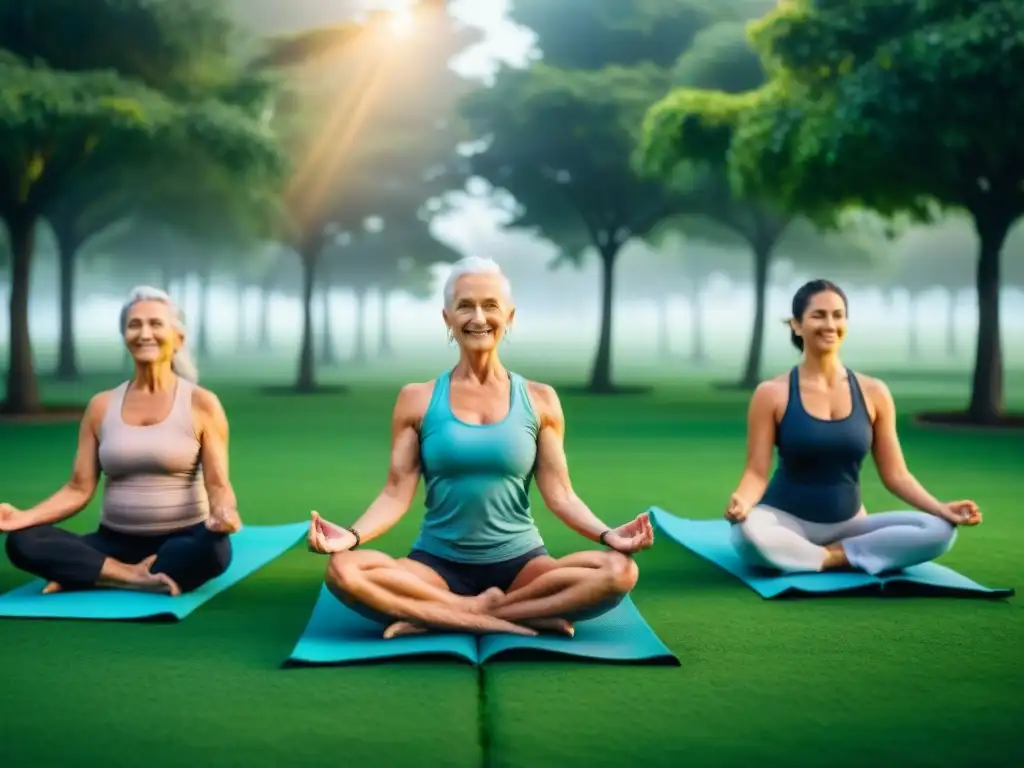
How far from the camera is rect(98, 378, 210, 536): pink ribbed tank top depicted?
19.7 feet

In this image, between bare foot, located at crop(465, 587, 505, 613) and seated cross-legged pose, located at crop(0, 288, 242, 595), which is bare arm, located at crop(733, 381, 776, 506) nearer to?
bare foot, located at crop(465, 587, 505, 613)

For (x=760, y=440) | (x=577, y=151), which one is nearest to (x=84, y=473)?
(x=760, y=440)

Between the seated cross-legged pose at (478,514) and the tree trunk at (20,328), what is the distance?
43.7ft

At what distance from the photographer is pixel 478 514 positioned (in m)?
5.25

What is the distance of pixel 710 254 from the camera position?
5575cm

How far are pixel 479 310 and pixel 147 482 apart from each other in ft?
7.02

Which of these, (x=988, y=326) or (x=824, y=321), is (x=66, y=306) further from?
(x=824, y=321)

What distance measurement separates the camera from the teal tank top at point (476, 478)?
5203 mm

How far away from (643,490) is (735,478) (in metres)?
1.32

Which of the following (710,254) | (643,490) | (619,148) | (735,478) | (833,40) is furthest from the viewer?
(710,254)

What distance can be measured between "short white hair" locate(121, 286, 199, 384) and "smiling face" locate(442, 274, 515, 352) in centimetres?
169

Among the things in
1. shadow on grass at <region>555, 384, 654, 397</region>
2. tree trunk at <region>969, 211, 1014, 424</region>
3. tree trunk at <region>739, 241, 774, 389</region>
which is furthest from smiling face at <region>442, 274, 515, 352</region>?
tree trunk at <region>739, 241, 774, 389</region>

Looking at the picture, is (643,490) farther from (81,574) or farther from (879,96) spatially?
(879,96)

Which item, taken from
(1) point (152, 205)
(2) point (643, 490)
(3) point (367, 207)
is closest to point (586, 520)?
(2) point (643, 490)
